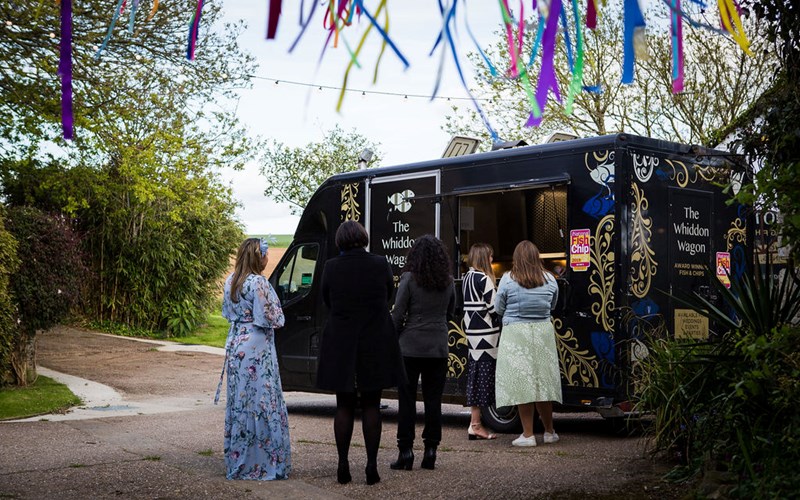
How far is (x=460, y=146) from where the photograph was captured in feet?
39.3

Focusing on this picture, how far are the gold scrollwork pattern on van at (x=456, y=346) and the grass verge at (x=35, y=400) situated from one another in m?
4.99

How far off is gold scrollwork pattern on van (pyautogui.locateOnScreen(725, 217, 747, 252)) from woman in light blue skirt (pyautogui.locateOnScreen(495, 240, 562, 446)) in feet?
7.54

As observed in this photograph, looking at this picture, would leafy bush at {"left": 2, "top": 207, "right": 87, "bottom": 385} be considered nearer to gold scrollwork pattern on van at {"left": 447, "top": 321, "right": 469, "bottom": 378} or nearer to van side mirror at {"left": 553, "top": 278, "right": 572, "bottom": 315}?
gold scrollwork pattern on van at {"left": 447, "top": 321, "right": 469, "bottom": 378}

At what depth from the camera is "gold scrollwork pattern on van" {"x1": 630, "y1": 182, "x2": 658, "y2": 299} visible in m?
9.30

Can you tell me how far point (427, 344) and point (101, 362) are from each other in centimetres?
1292

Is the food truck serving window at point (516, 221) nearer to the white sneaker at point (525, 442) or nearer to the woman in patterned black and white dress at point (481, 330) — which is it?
the woman in patterned black and white dress at point (481, 330)

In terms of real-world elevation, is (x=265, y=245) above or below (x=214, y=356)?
above

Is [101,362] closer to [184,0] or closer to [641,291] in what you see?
[184,0]

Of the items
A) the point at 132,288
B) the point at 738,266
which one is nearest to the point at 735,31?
the point at 738,266

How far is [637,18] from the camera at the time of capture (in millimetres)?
3002

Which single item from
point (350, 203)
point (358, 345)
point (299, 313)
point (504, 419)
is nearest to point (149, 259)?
point (299, 313)

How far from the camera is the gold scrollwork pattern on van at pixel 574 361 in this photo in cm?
935

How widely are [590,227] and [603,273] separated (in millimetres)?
457

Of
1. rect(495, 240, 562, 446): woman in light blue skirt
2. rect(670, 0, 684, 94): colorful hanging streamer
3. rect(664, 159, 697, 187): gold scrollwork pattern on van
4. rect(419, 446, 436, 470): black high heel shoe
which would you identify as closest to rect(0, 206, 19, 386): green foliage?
rect(495, 240, 562, 446): woman in light blue skirt
